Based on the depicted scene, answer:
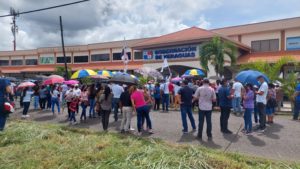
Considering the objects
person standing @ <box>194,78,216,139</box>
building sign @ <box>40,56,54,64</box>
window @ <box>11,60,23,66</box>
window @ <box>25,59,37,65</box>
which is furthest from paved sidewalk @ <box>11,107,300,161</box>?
window @ <box>11,60,23,66</box>

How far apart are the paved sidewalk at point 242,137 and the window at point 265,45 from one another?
18.5 metres

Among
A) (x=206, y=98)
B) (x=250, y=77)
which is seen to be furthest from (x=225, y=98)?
(x=250, y=77)

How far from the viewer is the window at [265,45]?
2850 centimetres

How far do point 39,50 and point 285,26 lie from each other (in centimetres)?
4033

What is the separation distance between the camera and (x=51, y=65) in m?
49.2

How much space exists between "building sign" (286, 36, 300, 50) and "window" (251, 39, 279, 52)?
38.6 inches

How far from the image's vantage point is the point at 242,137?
8.61 meters

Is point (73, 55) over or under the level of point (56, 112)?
over

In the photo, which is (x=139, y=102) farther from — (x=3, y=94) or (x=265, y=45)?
(x=265, y=45)

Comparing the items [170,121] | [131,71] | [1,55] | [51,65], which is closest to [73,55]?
[51,65]

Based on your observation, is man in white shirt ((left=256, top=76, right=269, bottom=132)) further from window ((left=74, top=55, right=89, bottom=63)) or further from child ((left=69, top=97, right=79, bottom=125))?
window ((left=74, top=55, right=89, bottom=63))

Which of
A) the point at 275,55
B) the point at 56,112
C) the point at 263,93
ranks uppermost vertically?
the point at 275,55

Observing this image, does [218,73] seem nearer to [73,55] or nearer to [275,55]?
[275,55]

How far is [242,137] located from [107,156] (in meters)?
4.55
